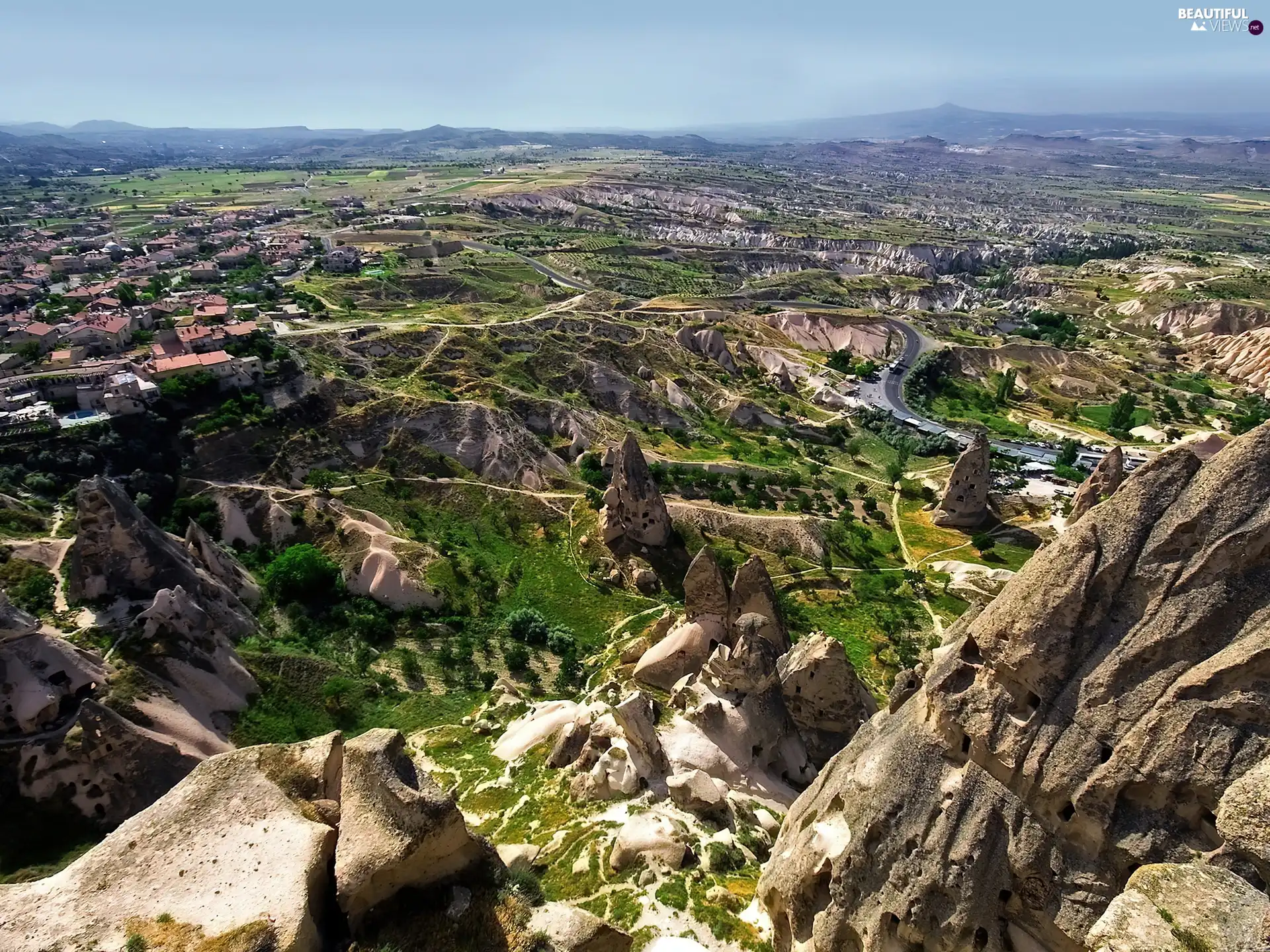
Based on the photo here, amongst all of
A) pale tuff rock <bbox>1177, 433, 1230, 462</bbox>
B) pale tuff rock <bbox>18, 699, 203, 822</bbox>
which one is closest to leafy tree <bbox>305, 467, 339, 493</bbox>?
pale tuff rock <bbox>18, 699, 203, 822</bbox>

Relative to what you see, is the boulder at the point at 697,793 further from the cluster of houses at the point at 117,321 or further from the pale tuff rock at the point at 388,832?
the cluster of houses at the point at 117,321

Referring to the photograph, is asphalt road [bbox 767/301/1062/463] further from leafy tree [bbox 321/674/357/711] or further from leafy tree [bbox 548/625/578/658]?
leafy tree [bbox 321/674/357/711]

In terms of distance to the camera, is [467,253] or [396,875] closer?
[396,875]

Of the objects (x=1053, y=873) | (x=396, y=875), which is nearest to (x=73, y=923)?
(x=396, y=875)

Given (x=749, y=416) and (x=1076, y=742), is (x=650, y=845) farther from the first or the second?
(x=749, y=416)

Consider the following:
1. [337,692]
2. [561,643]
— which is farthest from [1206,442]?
[337,692]

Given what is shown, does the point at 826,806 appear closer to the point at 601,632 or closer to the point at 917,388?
the point at 601,632
